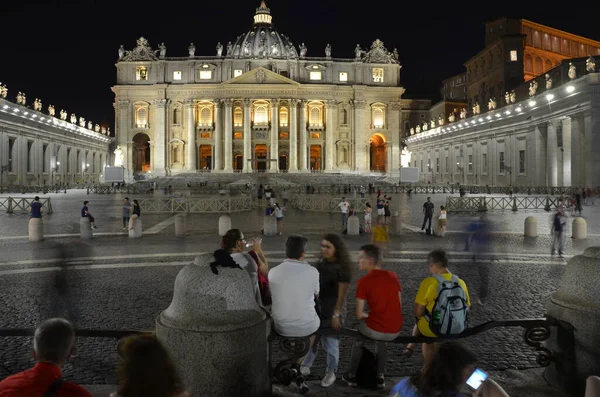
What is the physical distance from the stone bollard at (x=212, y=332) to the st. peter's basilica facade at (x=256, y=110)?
7763cm

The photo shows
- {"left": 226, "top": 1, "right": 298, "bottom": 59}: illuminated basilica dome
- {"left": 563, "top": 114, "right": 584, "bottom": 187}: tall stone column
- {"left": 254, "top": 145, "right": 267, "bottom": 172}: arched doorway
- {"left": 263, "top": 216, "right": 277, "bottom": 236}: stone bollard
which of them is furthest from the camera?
{"left": 226, "top": 1, "right": 298, "bottom": 59}: illuminated basilica dome

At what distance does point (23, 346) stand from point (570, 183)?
136ft

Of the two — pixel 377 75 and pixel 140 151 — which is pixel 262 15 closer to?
pixel 377 75

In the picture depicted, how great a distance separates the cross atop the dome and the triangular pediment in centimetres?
3068

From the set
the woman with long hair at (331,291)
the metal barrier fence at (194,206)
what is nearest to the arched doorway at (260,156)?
the metal barrier fence at (194,206)

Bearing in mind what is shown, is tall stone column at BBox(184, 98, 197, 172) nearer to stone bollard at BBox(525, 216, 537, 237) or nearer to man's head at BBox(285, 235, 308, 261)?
stone bollard at BBox(525, 216, 537, 237)

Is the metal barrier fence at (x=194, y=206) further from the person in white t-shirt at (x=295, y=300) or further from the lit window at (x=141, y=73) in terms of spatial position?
the lit window at (x=141, y=73)

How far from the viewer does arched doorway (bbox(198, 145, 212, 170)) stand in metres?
86.4

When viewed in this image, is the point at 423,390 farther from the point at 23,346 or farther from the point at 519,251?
the point at 519,251

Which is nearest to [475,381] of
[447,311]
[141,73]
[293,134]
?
[447,311]

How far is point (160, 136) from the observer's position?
83.1 metres

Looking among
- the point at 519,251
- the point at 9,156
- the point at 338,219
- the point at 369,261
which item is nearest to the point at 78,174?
the point at 9,156

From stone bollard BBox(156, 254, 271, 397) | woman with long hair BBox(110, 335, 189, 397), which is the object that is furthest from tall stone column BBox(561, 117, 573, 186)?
woman with long hair BBox(110, 335, 189, 397)

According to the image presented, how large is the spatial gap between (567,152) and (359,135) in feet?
153
